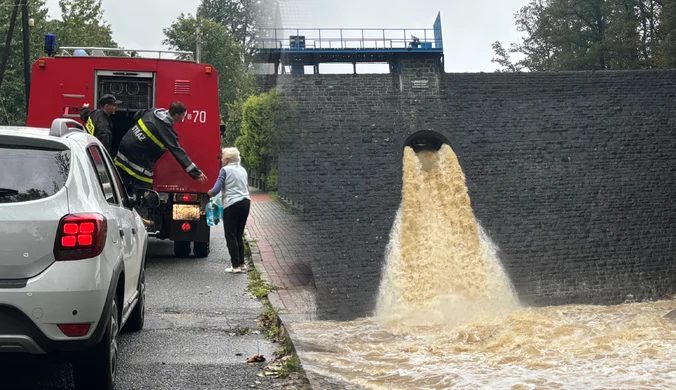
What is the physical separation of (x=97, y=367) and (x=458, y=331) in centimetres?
837

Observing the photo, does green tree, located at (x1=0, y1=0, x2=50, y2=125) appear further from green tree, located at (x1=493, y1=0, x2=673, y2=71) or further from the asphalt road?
the asphalt road

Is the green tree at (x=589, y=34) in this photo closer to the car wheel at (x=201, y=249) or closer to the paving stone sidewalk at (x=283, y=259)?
the paving stone sidewalk at (x=283, y=259)

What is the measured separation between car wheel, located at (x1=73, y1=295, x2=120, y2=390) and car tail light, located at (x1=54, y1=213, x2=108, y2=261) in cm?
51

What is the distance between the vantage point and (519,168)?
2191 centimetres

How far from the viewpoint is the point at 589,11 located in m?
33.4

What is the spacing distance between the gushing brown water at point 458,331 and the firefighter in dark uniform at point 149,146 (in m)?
2.86

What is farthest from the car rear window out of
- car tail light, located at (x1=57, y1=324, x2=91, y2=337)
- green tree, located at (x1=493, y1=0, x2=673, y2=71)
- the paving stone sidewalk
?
green tree, located at (x1=493, y1=0, x2=673, y2=71)

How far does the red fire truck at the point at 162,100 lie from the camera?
433 inches

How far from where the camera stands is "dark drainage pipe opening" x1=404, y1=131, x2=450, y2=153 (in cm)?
2142

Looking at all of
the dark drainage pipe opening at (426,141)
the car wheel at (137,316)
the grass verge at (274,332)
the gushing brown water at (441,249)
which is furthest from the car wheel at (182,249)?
the dark drainage pipe opening at (426,141)

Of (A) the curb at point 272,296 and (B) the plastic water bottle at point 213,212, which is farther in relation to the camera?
(B) the plastic water bottle at point 213,212

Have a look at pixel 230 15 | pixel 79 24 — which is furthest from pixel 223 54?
pixel 79 24

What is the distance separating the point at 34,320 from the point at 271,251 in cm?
956

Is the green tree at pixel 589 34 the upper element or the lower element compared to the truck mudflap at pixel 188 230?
upper
